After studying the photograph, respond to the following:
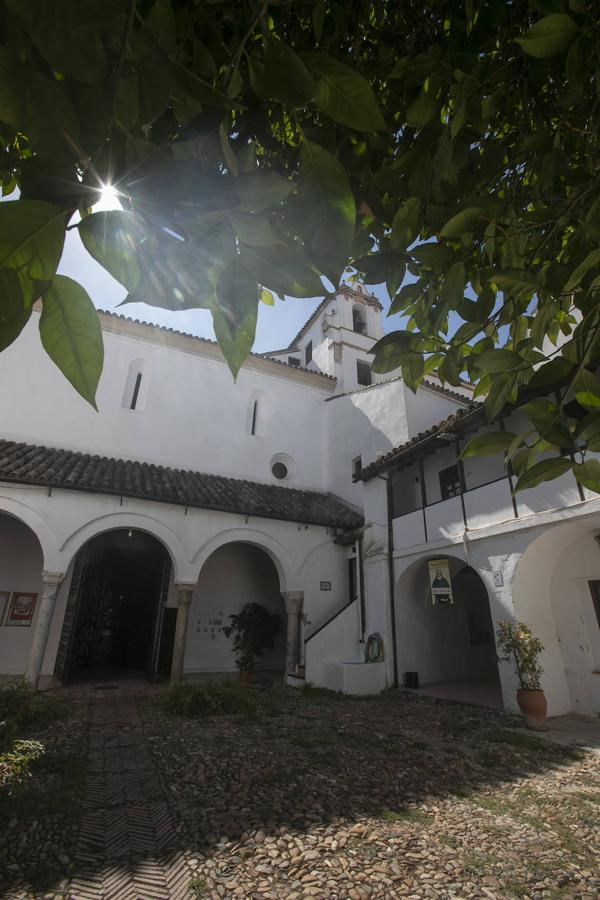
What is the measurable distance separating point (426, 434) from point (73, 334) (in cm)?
1032

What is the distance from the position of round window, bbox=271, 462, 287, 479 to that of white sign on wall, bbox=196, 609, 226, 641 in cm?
530

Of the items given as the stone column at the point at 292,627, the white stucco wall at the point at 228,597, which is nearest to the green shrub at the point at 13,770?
the stone column at the point at 292,627

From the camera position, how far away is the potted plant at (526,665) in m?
7.20

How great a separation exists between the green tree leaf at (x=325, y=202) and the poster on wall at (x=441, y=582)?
1001 cm

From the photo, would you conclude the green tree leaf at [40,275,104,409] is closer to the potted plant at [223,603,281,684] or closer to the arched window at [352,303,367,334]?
the potted plant at [223,603,281,684]

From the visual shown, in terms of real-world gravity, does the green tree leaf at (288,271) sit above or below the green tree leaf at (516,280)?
below

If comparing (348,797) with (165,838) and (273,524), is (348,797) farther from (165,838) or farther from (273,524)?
(273,524)

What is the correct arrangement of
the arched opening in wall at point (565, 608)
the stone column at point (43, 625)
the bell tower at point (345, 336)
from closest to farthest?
the arched opening in wall at point (565, 608) < the stone column at point (43, 625) < the bell tower at point (345, 336)

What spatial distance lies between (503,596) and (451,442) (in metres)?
3.62

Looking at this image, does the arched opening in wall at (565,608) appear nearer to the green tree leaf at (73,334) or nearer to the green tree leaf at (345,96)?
the green tree leaf at (345,96)

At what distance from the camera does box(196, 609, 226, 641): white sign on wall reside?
43.3 ft

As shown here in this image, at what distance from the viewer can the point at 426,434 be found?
10.4 metres

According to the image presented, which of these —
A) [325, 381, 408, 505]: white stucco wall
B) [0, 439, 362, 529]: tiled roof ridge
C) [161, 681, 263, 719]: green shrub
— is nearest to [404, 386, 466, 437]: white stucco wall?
[325, 381, 408, 505]: white stucco wall

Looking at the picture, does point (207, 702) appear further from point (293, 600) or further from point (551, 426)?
point (551, 426)
